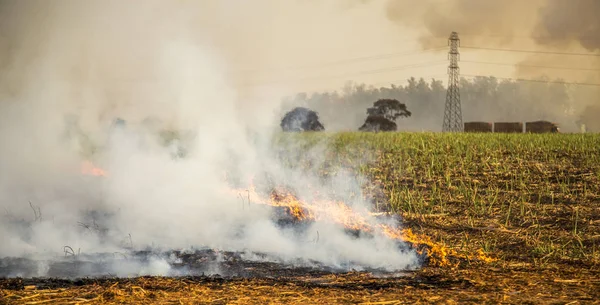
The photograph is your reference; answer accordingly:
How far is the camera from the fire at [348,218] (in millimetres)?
7707

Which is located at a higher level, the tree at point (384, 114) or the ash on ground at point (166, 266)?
the tree at point (384, 114)

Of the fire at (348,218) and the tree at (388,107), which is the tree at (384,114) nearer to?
the tree at (388,107)

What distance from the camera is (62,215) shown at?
10688mm

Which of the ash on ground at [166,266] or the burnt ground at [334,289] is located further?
the ash on ground at [166,266]

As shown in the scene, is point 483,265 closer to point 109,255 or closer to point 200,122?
point 109,255

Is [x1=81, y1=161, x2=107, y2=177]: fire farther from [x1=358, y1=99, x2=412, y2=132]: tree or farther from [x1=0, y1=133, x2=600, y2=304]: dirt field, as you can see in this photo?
[x1=358, y1=99, x2=412, y2=132]: tree

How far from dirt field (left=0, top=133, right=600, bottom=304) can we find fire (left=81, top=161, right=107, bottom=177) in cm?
629

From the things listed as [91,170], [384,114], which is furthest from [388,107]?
[91,170]

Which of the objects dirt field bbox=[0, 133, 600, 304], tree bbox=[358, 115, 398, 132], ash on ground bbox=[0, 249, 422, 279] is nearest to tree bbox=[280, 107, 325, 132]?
tree bbox=[358, 115, 398, 132]

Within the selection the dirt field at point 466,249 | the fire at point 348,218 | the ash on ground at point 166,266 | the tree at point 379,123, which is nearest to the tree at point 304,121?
the tree at point 379,123

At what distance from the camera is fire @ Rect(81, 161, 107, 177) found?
14.0 metres

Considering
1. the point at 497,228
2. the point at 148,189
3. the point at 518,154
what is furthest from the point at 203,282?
the point at 518,154

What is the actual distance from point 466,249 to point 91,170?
9.71m

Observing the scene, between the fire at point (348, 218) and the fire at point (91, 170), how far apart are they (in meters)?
3.66
